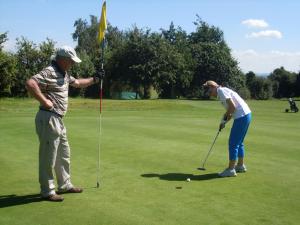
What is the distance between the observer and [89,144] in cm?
1349

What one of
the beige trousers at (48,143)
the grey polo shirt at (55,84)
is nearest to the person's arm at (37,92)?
the grey polo shirt at (55,84)

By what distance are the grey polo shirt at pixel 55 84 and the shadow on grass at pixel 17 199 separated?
146 cm

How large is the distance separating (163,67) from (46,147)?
176 ft

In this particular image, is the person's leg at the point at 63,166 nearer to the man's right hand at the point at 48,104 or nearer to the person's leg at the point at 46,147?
the person's leg at the point at 46,147

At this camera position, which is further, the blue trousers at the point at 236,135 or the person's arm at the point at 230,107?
the blue trousers at the point at 236,135

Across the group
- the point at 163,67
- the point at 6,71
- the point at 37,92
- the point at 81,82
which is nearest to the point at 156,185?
the point at 81,82

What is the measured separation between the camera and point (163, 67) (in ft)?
198

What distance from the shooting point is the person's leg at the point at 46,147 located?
7.05 m

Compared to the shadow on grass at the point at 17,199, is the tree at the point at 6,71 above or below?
above

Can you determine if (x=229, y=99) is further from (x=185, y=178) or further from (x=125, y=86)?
(x=125, y=86)

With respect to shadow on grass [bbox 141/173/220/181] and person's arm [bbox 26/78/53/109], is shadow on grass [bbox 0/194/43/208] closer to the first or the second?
person's arm [bbox 26/78/53/109]

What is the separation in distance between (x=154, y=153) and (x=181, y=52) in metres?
56.7

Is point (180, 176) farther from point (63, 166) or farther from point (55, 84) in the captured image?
point (55, 84)

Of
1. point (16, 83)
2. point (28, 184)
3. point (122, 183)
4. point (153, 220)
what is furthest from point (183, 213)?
point (16, 83)
